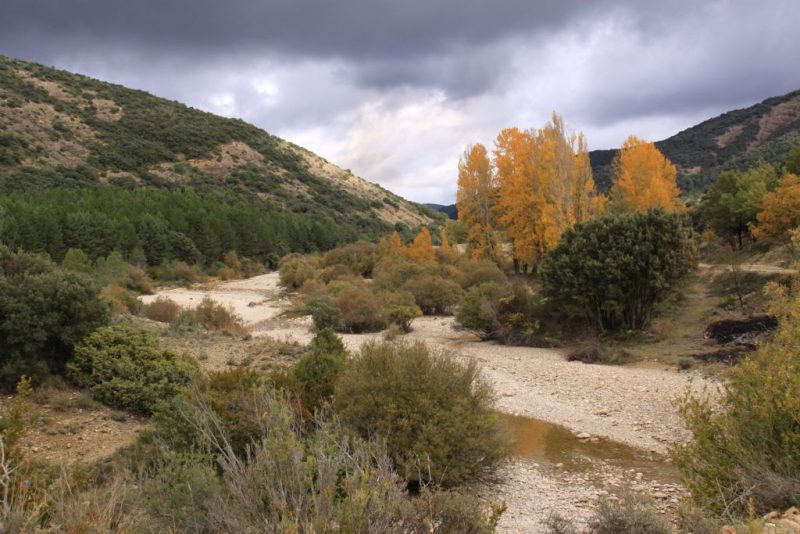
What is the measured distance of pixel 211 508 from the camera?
469cm

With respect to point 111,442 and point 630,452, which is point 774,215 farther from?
point 111,442

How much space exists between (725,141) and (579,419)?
3726 inches

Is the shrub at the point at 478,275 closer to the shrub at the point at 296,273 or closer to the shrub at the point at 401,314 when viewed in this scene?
the shrub at the point at 401,314

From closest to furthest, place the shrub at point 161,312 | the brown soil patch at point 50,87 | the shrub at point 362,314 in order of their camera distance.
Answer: the shrub at point 161,312
the shrub at point 362,314
the brown soil patch at point 50,87

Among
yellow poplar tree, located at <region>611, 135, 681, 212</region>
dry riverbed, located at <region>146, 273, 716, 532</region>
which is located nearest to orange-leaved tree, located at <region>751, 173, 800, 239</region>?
yellow poplar tree, located at <region>611, 135, 681, 212</region>

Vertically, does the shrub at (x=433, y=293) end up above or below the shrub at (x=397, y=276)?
below

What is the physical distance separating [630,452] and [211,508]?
911 centimetres

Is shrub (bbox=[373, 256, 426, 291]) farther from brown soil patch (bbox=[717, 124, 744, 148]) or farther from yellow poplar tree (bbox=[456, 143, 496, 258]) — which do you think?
brown soil patch (bbox=[717, 124, 744, 148])

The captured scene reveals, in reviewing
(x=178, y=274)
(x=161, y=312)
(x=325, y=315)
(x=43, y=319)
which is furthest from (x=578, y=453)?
(x=178, y=274)

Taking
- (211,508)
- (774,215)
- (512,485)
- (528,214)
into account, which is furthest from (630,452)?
(774,215)

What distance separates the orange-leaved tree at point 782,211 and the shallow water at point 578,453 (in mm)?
23457

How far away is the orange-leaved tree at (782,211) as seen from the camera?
29.8 meters

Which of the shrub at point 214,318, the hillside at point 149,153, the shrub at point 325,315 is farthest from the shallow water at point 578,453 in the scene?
the hillside at point 149,153

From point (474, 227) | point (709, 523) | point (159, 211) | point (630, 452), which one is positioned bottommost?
point (630, 452)
